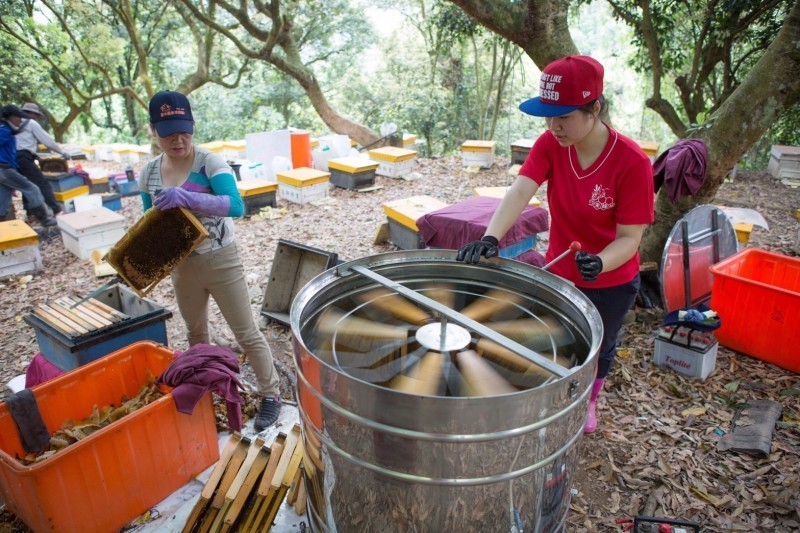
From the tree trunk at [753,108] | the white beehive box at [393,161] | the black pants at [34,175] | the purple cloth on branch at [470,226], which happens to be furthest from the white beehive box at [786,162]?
the black pants at [34,175]

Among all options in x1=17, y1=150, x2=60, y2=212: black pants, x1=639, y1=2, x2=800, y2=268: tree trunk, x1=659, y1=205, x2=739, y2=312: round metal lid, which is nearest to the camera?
x1=639, y1=2, x2=800, y2=268: tree trunk

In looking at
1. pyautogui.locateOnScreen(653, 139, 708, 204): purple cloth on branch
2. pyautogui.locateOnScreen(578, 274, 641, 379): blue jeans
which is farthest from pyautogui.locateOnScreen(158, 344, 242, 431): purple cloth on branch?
pyautogui.locateOnScreen(653, 139, 708, 204): purple cloth on branch

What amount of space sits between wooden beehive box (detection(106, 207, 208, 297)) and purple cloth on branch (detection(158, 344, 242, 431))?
24.2 inches

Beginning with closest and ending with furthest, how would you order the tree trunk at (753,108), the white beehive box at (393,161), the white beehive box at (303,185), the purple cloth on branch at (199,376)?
the purple cloth on branch at (199,376)
the tree trunk at (753,108)
the white beehive box at (303,185)
the white beehive box at (393,161)

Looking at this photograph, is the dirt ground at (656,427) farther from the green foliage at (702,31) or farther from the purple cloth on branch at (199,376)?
the green foliage at (702,31)

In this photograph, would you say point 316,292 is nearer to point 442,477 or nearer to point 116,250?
point 442,477

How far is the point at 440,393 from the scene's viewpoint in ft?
6.14

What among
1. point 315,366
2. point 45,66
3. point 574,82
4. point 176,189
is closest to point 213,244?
point 176,189

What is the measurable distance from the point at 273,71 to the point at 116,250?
19.6m

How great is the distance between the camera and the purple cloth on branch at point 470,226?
4.43 m

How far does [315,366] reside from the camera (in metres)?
1.59

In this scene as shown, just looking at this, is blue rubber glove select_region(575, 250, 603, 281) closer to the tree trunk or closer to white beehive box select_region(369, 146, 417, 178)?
the tree trunk

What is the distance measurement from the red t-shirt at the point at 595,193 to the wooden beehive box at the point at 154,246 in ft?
6.82

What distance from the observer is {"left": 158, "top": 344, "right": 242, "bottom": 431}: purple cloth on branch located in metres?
2.84
